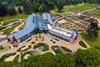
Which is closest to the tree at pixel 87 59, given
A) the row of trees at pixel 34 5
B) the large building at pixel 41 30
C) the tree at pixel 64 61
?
the tree at pixel 64 61

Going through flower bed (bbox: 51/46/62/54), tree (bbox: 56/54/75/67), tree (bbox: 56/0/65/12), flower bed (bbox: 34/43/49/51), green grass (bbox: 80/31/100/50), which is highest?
tree (bbox: 56/54/75/67)

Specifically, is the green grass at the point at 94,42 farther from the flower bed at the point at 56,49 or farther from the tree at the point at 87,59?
the tree at the point at 87,59

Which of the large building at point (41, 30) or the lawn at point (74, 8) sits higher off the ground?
the large building at point (41, 30)

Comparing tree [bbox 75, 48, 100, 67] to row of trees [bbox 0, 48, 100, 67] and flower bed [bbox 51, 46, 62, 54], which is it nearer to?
row of trees [bbox 0, 48, 100, 67]

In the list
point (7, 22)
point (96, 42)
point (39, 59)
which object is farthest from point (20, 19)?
point (39, 59)

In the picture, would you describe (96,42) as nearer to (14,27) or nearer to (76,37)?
(76,37)

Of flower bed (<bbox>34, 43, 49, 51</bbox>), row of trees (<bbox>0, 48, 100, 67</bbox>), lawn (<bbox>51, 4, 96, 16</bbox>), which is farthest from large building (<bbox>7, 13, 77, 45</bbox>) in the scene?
lawn (<bbox>51, 4, 96, 16</bbox>)
